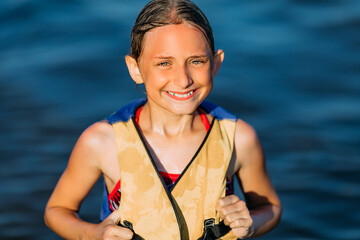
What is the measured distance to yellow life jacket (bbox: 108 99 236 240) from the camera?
345 cm

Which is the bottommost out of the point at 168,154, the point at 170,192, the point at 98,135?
the point at 170,192

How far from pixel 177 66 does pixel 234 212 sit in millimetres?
769

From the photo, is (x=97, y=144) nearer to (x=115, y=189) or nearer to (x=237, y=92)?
(x=115, y=189)

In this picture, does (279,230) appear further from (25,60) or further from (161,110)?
(25,60)

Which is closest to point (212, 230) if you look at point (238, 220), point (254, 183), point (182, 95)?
point (238, 220)

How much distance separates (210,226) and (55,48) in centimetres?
527

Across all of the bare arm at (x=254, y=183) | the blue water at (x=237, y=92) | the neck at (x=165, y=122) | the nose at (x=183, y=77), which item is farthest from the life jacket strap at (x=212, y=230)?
the blue water at (x=237, y=92)

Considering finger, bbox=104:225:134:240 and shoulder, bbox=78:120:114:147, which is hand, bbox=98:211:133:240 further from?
shoulder, bbox=78:120:114:147

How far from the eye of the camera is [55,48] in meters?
8.28

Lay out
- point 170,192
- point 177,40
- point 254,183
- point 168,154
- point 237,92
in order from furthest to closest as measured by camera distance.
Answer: point 237,92
point 254,183
point 168,154
point 170,192
point 177,40

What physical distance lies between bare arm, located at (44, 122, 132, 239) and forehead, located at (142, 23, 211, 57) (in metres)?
0.57

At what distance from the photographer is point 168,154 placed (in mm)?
3572

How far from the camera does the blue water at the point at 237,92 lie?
5.62m

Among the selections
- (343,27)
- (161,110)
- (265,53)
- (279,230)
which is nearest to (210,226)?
(161,110)
